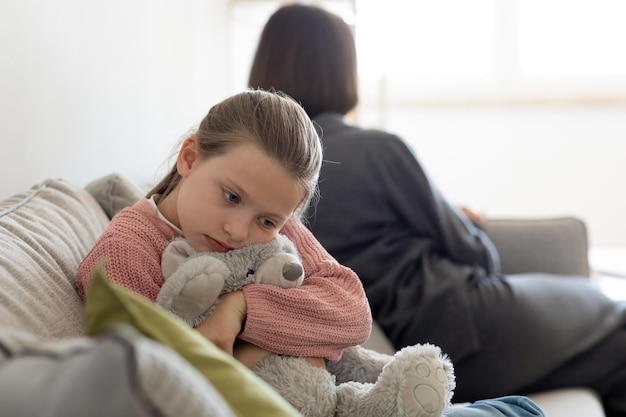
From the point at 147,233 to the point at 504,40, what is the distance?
342 centimetres

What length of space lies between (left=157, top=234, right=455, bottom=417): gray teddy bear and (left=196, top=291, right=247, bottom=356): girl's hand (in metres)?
0.01

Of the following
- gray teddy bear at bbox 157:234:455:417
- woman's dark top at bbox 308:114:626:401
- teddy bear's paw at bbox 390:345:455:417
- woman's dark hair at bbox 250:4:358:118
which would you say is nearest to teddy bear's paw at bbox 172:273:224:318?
gray teddy bear at bbox 157:234:455:417

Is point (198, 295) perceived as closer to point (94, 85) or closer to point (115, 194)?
point (115, 194)

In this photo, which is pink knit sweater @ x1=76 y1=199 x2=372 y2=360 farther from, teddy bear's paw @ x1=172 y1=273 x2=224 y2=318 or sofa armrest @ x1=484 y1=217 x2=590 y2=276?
sofa armrest @ x1=484 y1=217 x2=590 y2=276

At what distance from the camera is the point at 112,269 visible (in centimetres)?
104

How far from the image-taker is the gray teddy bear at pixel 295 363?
103 cm

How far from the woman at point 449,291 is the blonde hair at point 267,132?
779 mm

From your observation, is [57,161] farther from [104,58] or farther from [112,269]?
[112,269]

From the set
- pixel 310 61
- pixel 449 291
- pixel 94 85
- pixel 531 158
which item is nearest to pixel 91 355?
pixel 94 85

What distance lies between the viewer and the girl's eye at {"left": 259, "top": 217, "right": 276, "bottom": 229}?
1116 mm

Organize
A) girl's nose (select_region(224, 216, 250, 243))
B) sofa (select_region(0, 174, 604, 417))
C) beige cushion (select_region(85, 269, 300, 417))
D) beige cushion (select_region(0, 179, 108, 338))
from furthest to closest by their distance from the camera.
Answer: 1. girl's nose (select_region(224, 216, 250, 243))
2. beige cushion (select_region(0, 179, 108, 338))
3. beige cushion (select_region(85, 269, 300, 417))
4. sofa (select_region(0, 174, 604, 417))

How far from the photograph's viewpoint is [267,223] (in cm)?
113

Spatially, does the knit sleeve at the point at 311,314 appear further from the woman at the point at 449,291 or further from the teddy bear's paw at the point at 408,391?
the woman at the point at 449,291

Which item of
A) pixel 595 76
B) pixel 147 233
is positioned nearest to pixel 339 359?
pixel 147 233
